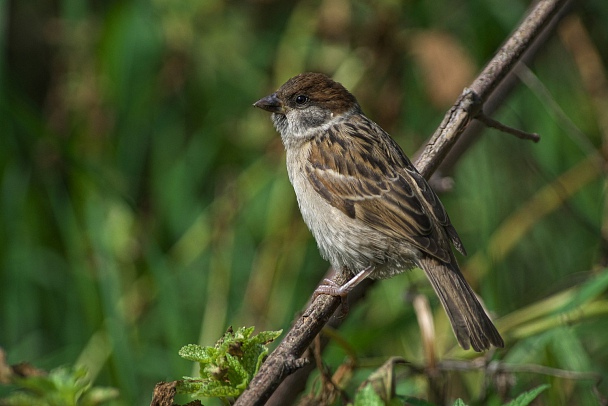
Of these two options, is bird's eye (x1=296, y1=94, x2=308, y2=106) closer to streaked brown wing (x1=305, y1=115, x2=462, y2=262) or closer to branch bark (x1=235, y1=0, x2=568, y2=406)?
streaked brown wing (x1=305, y1=115, x2=462, y2=262)

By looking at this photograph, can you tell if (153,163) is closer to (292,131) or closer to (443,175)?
(292,131)

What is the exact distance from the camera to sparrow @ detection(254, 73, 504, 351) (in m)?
2.30

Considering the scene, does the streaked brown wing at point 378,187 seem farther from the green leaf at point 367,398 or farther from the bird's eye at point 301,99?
the green leaf at point 367,398

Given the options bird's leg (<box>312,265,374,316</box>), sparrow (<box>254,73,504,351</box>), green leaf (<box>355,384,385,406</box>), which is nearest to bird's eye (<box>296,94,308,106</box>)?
sparrow (<box>254,73,504,351</box>)

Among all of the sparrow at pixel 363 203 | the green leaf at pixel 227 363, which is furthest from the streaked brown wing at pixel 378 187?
the green leaf at pixel 227 363

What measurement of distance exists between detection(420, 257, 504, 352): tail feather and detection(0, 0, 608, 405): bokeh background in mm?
589

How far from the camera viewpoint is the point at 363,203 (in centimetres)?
253

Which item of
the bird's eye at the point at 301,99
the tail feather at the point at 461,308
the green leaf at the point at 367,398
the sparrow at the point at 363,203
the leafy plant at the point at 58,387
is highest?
the bird's eye at the point at 301,99

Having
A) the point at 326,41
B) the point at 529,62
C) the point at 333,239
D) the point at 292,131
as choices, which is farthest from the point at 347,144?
the point at 326,41

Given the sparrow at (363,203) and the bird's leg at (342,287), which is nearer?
the bird's leg at (342,287)

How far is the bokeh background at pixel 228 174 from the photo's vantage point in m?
3.20

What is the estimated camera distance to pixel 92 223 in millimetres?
3369

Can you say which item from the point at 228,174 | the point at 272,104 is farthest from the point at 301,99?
the point at 228,174

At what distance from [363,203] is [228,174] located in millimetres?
1340
